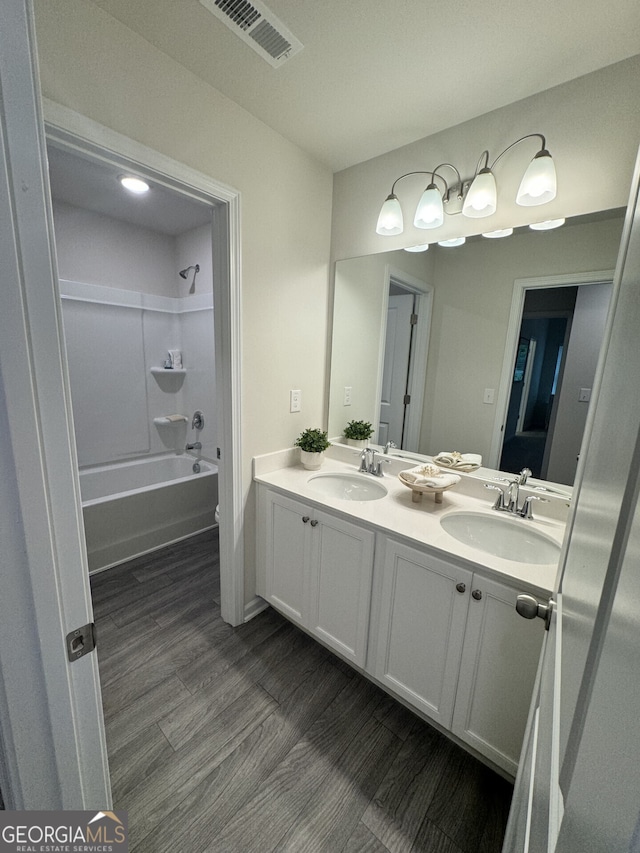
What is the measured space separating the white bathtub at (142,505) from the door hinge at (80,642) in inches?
67.6

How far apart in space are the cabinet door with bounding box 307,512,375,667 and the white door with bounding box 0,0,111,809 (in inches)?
39.9

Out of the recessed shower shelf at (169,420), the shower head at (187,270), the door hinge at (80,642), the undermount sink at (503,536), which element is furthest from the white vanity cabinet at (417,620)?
the shower head at (187,270)

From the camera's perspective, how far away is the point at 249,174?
5.28 feet

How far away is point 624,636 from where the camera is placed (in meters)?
0.25

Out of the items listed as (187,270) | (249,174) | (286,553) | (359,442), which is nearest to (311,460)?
(359,442)

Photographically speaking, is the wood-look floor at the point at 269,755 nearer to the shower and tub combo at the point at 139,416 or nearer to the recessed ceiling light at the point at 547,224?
the shower and tub combo at the point at 139,416

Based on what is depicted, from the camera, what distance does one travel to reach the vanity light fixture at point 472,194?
4.21 ft

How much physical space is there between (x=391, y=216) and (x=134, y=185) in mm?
1625

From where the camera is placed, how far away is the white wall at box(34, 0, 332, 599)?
43.2 inches

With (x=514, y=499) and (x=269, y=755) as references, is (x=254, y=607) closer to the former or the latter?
(x=269, y=755)

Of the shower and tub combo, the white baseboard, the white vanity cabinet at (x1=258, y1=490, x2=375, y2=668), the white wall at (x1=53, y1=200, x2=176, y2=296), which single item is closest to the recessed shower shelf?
the shower and tub combo

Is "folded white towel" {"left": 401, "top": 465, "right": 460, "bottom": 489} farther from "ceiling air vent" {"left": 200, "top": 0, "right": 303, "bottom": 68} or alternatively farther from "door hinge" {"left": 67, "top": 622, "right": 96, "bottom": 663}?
"ceiling air vent" {"left": 200, "top": 0, "right": 303, "bottom": 68}

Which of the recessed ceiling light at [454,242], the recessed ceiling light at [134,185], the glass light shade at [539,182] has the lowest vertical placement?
the recessed ceiling light at [454,242]

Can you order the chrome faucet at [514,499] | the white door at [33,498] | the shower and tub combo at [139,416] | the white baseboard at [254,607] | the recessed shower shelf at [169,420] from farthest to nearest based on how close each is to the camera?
1. the recessed shower shelf at [169,420]
2. the shower and tub combo at [139,416]
3. the white baseboard at [254,607]
4. the chrome faucet at [514,499]
5. the white door at [33,498]
